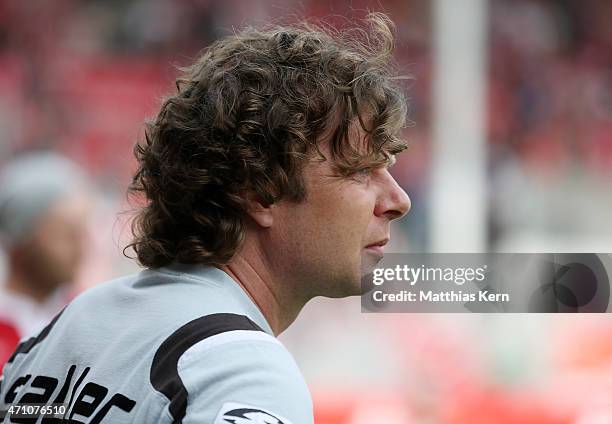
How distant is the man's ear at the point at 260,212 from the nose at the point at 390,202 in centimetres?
14

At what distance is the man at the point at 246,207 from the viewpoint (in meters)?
1.24

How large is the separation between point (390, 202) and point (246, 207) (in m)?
0.19

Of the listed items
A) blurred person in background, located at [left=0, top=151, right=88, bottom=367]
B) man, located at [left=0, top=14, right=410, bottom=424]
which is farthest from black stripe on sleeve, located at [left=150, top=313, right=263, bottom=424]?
blurred person in background, located at [left=0, top=151, right=88, bottom=367]

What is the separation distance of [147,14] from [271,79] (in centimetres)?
725

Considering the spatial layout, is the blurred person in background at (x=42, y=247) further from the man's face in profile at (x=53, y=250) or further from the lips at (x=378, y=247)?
the lips at (x=378, y=247)

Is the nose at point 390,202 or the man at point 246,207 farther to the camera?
the nose at point 390,202

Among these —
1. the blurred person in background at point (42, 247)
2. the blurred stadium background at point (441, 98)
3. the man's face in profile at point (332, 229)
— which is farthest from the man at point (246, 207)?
the blurred stadium background at point (441, 98)

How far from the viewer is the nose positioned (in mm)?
1345

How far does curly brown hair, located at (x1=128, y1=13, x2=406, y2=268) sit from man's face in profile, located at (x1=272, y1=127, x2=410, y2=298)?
0.02 metres

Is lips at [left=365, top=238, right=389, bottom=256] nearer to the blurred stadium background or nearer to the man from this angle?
the man

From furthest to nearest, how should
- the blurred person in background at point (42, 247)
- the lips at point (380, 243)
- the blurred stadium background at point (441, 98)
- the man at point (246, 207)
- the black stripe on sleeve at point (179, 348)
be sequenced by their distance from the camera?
the blurred stadium background at point (441, 98)
the blurred person in background at point (42, 247)
the lips at point (380, 243)
the man at point (246, 207)
the black stripe on sleeve at point (179, 348)

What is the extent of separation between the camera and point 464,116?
6.96m

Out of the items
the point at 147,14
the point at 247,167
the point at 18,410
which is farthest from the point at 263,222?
the point at 147,14

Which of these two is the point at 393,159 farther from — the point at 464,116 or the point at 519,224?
the point at 464,116
